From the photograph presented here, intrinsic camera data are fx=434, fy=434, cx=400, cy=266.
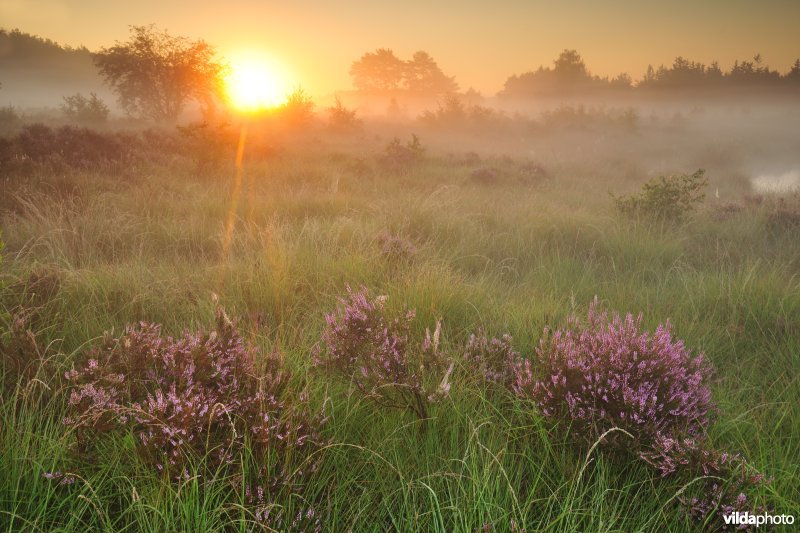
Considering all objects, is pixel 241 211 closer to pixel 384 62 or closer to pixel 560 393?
pixel 560 393

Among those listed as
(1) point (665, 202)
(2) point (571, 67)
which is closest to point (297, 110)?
(1) point (665, 202)

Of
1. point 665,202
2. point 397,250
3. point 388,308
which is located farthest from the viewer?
point 665,202

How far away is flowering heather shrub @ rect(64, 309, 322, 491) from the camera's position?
1.53 metres

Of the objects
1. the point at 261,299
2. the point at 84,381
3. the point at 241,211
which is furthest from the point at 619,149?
the point at 84,381

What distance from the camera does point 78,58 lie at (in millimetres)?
44875

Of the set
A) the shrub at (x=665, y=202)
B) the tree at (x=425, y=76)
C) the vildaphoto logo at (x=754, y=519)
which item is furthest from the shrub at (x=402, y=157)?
the tree at (x=425, y=76)

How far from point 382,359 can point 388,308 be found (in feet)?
3.29

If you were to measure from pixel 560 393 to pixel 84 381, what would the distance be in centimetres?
212

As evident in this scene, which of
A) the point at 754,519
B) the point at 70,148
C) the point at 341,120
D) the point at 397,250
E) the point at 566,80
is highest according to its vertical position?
the point at 566,80

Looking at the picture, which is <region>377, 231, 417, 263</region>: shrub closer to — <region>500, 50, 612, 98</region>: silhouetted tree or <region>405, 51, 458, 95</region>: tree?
<region>500, 50, 612, 98</region>: silhouetted tree

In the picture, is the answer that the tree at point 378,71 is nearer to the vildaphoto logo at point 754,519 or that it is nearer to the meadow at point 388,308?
the meadow at point 388,308

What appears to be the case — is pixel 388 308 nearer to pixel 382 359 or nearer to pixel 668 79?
pixel 382 359

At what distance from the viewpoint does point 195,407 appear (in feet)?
5.26

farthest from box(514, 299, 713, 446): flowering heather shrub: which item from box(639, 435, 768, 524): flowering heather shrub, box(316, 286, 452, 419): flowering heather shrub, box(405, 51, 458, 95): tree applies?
box(405, 51, 458, 95): tree
